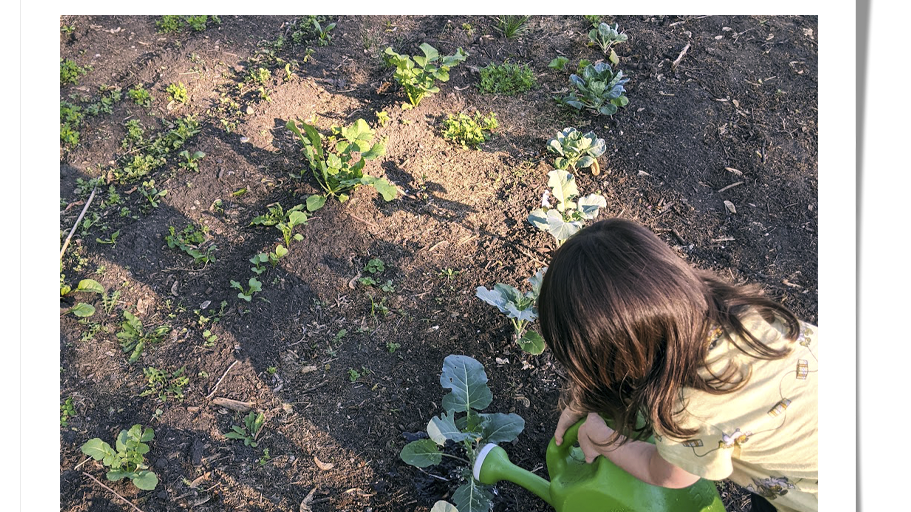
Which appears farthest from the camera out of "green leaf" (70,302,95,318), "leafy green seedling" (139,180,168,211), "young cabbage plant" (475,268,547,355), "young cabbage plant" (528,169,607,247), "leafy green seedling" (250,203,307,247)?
"leafy green seedling" (139,180,168,211)

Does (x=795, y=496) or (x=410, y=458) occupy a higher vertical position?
(x=795, y=496)

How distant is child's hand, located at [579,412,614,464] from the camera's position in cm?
189

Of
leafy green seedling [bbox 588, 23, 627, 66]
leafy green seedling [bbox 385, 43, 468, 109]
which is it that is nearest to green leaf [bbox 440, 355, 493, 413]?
leafy green seedling [bbox 385, 43, 468, 109]

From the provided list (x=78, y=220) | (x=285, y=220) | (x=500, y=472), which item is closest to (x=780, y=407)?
(x=500, y=472)

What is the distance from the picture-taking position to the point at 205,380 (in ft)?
8.54

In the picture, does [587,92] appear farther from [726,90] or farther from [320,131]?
[320,131]

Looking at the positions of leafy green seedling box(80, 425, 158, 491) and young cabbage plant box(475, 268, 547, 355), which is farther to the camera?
young cabbage plant box(475, 268, 547, 355)

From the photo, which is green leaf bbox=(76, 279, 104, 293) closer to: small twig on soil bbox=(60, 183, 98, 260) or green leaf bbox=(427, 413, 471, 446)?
small twig on soil bbox=(60, 183, 98, 260)

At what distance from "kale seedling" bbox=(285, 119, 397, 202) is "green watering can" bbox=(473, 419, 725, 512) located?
1.33 m

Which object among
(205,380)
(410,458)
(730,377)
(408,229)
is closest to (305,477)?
(410,458)

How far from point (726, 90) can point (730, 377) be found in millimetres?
2376

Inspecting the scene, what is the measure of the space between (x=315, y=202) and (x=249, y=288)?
496mm

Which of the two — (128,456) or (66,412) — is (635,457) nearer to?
(128,456)
